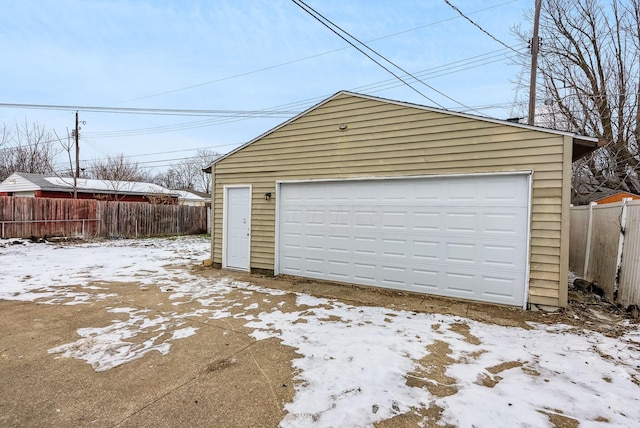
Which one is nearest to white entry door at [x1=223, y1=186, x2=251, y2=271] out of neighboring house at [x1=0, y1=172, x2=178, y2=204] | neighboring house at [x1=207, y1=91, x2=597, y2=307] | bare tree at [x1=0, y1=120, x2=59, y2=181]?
neighboring house at [x1=207, y1=91, x2=597, y2=307]

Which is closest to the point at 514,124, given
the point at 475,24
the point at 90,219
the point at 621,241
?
the point at 621,241

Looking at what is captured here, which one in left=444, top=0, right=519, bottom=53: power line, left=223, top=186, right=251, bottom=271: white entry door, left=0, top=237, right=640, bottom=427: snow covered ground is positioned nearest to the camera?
left=0, top=237, right=640, bottom=427: snow covered ground

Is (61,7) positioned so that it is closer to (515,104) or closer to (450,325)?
(450,325)

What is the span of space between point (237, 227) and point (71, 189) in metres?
16.1

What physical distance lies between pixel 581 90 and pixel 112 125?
101ft

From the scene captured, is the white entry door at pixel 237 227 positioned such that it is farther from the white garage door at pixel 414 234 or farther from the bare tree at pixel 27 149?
the bare tree at pixel 27 149

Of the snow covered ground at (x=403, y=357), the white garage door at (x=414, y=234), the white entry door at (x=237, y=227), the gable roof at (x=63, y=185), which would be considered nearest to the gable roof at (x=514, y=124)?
the white garage door at (x=414, y=234)

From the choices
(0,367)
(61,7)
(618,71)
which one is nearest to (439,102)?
(618,71)

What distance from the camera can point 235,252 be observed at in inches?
302

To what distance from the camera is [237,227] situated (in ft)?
25.1

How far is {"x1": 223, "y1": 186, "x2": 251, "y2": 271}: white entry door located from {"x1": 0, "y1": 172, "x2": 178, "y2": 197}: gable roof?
51.2ft

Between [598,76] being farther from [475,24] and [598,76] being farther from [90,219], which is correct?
[90,219]

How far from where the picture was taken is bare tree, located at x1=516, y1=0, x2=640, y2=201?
10680 mm

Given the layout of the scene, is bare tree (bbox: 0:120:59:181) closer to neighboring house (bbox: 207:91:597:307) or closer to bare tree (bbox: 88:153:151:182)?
bare tree (bbox: 88:153:151:182)
